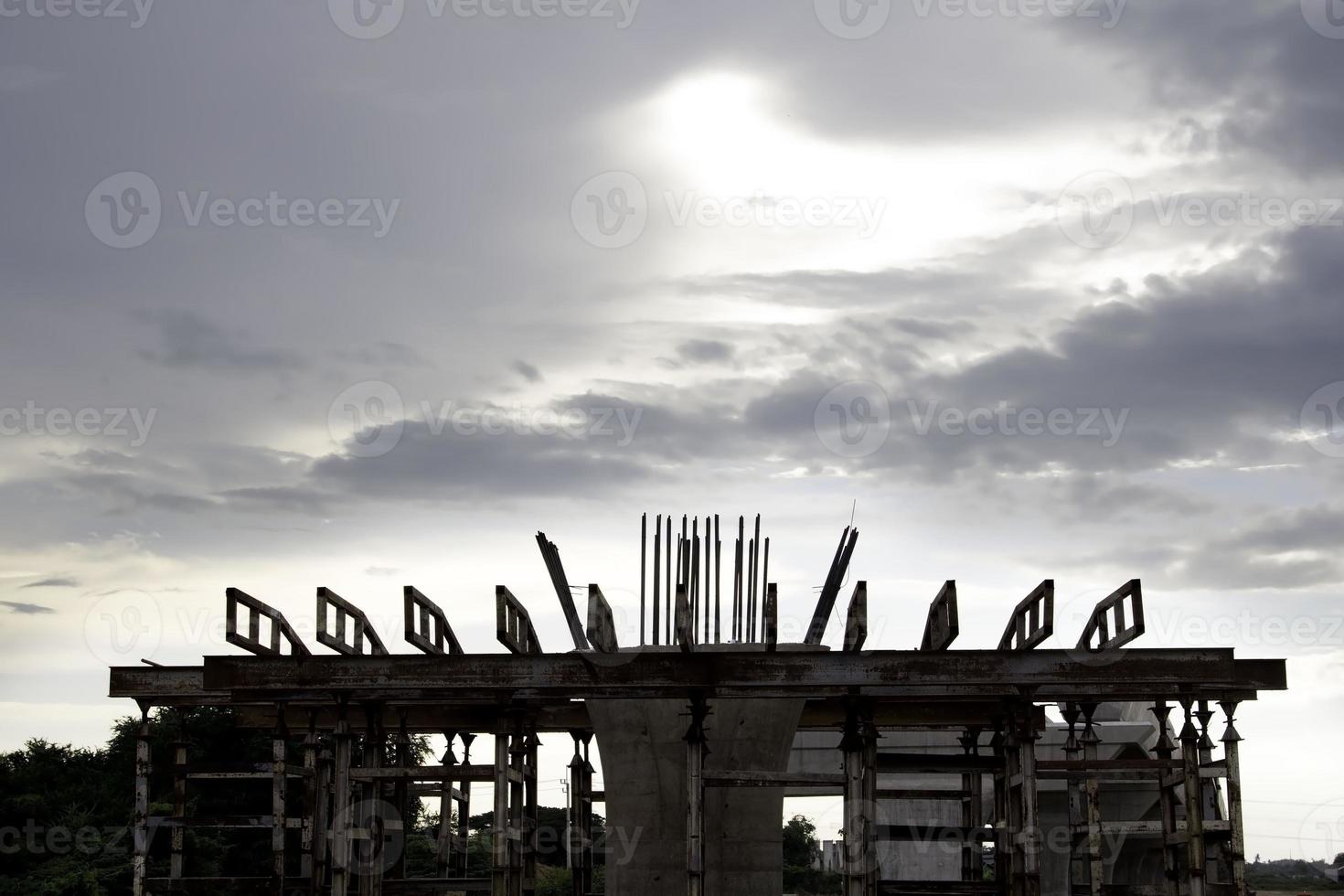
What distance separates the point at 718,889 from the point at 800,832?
75.4 meters

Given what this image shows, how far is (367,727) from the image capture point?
2231 centimetres

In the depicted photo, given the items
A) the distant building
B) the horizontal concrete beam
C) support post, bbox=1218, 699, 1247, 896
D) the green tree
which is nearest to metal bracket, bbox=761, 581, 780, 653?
the horizontal concrete beam

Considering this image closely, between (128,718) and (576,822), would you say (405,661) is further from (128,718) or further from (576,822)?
(128,718)

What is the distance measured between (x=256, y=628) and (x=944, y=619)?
8.95 m

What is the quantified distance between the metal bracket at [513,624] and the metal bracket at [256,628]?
9.01 feet

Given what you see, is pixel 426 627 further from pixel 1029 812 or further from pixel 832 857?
pixel 832 857

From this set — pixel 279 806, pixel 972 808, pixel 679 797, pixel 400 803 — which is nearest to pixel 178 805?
pixel 279 806

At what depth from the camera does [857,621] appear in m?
19.3

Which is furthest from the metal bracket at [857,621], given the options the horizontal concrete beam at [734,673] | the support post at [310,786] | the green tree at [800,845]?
the green tree at [800,845]

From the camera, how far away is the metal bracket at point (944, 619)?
61.9ft

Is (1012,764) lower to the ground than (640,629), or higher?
lower

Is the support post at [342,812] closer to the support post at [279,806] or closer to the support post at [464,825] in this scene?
the support post at [279,806]

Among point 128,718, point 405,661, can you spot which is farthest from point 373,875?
point 128,718

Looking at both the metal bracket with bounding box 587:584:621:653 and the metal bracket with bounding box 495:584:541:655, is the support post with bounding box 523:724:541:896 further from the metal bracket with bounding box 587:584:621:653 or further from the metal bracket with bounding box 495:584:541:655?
the metal bracket with bounding box 587:584:621:653
